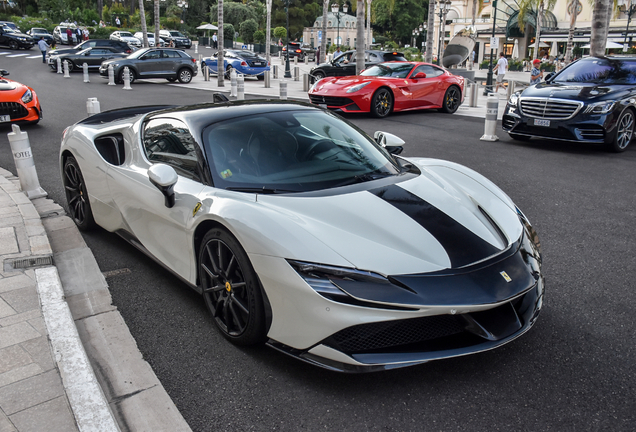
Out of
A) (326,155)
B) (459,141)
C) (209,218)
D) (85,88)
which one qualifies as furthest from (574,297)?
(85,88)

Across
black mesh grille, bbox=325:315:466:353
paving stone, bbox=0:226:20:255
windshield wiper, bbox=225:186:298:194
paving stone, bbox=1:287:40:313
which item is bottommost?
paving stone, bbox=1:287:40:313

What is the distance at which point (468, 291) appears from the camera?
8.45 ft

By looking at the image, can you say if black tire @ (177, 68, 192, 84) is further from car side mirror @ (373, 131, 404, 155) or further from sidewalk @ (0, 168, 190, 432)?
car side mirror @ (373, 131, 404, 155)

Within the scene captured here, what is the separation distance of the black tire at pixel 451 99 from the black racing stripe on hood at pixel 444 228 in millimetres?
13236

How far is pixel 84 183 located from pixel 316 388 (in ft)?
10.4

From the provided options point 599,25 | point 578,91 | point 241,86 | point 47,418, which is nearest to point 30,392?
point 47,418

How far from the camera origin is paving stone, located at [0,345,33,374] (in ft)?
9.64

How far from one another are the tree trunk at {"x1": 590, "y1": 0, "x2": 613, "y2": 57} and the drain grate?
15.5 metres

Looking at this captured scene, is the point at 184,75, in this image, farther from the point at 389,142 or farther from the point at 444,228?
the point at 444,228

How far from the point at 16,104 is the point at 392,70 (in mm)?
9155

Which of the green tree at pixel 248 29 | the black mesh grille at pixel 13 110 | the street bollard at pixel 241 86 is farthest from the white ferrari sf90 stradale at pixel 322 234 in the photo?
the green tree at pixel 248 29

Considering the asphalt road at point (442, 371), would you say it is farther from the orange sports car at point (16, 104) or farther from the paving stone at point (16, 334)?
the orange sports car at point (16, 104)

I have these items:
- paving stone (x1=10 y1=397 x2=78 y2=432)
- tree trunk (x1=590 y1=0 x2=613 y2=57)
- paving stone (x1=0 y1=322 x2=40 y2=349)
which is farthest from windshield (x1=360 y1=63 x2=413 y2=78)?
paving stone (x1=10 y1=397 x2=78 y2=432)

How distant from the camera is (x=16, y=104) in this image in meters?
11.4
